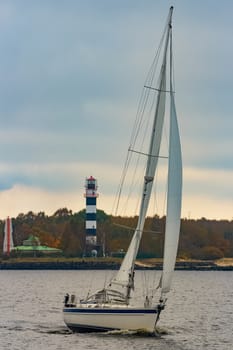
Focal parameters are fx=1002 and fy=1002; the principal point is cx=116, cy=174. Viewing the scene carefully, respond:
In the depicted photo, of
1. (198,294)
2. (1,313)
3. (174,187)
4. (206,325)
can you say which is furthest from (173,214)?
(198,294)

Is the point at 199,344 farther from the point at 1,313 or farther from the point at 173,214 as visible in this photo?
the point at 1,313

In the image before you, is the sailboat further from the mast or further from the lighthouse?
the lighthouse

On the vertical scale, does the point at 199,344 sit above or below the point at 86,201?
below

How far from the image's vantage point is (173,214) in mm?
45812

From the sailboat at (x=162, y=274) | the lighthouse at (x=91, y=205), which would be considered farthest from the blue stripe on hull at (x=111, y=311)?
the lighthouse at (x=91, y=205)

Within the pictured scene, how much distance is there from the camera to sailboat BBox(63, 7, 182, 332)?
45.1 m

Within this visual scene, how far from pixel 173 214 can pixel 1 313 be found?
2254cm

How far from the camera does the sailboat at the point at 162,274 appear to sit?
148 ft

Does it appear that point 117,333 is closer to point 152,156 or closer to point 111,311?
point 111,311

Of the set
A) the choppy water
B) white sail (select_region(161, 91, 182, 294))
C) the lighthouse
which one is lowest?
the choppy water

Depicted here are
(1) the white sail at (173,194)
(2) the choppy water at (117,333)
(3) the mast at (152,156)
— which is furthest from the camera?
(3) the mast at (152,156)

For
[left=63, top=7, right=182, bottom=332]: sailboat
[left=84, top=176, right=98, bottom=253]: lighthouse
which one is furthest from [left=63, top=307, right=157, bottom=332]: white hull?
[left=84, top=176, right=98, bottom=253]: lighthouse

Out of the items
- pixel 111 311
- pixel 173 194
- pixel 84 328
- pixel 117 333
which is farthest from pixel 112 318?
pixel 173 194

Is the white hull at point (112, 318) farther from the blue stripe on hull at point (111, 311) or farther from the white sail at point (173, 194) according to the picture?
the white sail at point (173, 194)
